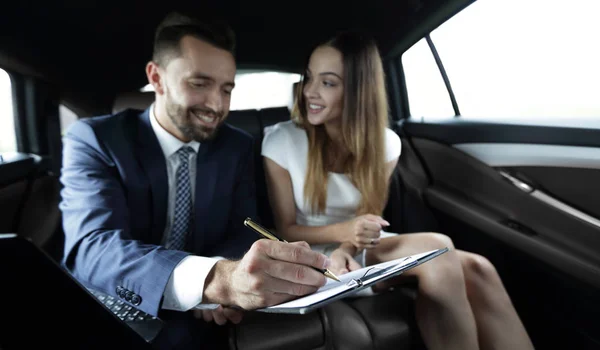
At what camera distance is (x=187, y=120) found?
1.21 metres

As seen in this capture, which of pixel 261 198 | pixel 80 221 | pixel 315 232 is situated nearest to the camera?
pixel 80 221

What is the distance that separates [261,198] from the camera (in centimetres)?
159

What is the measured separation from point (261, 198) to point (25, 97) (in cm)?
80

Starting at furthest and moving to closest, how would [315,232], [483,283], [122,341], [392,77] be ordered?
[392,77]
[315,232]
[483,283]
[122,341]

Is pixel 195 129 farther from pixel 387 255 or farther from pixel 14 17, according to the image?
pixel 387 255

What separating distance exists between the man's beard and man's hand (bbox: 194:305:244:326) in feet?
1.60

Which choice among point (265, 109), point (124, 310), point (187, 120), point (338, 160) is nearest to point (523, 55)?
point (338, 160)

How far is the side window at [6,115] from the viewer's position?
3.67ft

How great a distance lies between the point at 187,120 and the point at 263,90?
0.58 metres

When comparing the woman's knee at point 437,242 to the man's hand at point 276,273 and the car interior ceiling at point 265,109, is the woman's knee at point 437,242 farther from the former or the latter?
the man's hand at point 276,273

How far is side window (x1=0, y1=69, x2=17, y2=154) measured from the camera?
112 centimetres

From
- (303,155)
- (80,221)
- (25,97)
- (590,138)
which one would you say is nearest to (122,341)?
(80,221)

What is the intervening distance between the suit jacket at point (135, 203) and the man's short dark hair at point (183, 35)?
0.60ft

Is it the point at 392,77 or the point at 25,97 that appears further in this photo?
the point at 392,77
